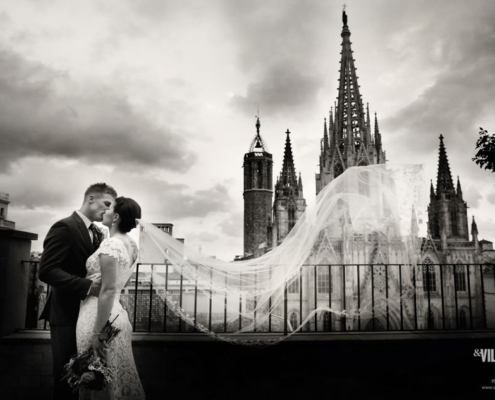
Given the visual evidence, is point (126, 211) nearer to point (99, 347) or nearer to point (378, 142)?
point (99, 347)

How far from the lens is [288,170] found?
5694cm

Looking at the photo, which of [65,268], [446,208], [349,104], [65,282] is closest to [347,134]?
[349,104]

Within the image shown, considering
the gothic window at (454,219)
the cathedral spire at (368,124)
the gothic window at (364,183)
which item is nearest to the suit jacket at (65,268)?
the gothic window at (364,183)

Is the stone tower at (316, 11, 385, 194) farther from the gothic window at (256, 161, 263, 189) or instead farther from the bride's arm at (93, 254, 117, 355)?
the bride's arm at (93, 254, 117, 355)

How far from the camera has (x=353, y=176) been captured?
18.0ft

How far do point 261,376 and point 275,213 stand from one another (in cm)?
4683

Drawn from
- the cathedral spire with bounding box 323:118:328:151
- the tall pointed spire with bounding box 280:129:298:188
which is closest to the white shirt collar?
the cathedral spire with bounding box 323:118:328:151

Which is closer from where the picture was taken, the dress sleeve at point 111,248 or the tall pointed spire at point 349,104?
the dress sleeve at point 111,248

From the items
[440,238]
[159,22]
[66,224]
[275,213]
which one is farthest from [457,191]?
[66,224]

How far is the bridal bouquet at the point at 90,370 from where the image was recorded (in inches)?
107

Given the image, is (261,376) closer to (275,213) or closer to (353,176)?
(353,176)

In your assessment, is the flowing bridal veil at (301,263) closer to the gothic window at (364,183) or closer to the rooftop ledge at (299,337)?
the gothic window at (364,183)

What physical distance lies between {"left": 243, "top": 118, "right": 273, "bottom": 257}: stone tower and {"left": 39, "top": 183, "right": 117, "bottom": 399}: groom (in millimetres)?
58612

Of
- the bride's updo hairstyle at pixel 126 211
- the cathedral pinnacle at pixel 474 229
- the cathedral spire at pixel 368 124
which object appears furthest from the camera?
the cathedral spire at pixel 368 124
